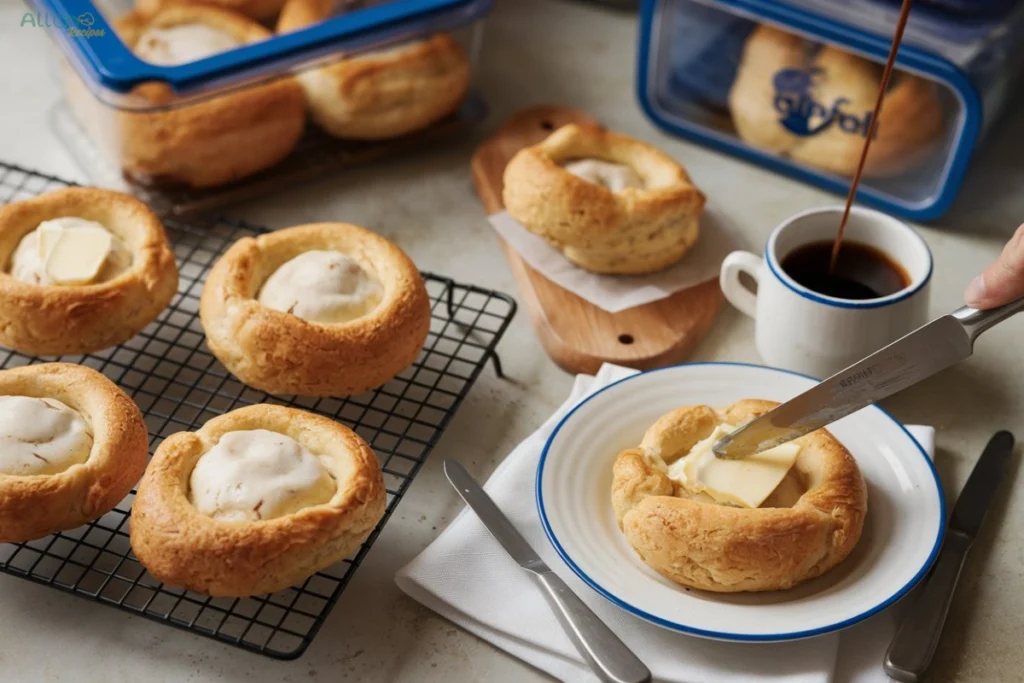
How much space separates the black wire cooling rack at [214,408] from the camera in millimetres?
1494

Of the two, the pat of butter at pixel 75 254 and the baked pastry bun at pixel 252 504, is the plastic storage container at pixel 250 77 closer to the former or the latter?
the pat of butter at pixel 75 254

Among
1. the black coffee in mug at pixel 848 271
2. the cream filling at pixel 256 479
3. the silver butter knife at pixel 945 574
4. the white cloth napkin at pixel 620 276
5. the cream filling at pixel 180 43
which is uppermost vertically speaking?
the cream filling at pixel 180 43

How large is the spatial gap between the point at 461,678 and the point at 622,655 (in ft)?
0.73

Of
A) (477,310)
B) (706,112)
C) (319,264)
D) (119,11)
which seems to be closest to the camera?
(319,264)

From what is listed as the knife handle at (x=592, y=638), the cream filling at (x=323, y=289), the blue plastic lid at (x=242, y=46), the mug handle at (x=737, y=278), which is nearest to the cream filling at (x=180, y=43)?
the blue plastic lid at (x=242, y=46)

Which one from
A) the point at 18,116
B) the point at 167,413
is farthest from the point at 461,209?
the point at 18,116

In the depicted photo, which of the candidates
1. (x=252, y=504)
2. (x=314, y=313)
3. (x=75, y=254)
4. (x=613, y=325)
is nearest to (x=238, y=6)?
(x=75, y=254)

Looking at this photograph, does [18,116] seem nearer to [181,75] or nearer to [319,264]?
[181,75]

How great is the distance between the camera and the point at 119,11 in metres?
2.26

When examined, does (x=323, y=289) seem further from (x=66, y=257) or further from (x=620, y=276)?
(x=620, y=276)

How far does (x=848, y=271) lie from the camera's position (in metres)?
1.85

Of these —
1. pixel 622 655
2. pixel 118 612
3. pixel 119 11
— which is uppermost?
pixel 119 11

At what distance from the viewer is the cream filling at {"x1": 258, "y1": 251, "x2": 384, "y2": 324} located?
5.75 feet

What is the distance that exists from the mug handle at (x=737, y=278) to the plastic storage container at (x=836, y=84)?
0.45 m
